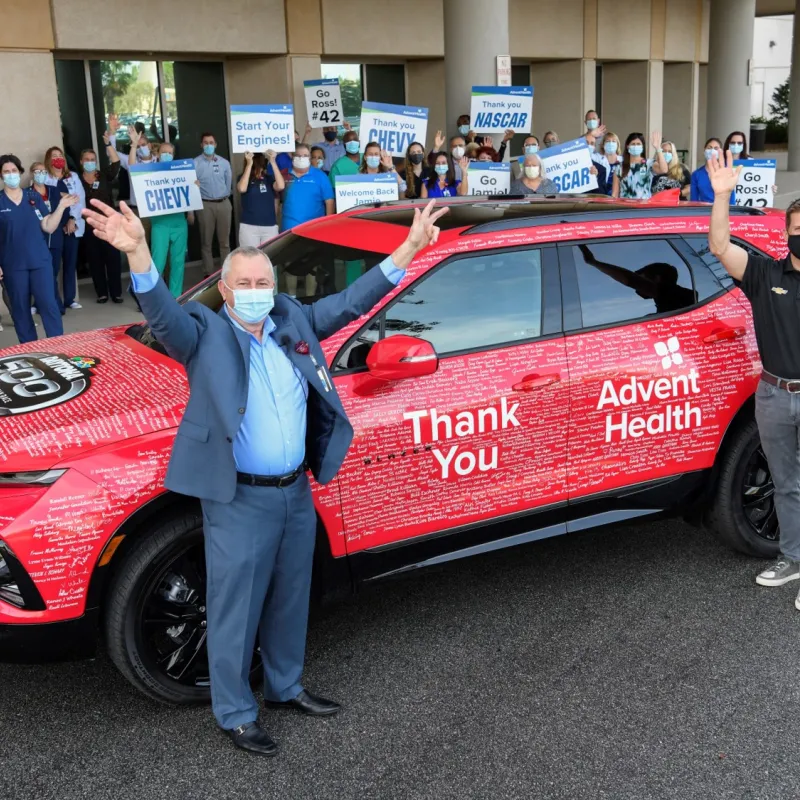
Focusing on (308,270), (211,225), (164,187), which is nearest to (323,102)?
(211,225)

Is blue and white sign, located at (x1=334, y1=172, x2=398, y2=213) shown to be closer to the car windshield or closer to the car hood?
the car windshield

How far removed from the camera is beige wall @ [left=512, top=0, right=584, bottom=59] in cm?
2062

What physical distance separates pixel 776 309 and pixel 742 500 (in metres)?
1.08

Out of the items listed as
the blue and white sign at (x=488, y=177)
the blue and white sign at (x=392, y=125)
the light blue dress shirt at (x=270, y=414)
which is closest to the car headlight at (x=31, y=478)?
the light blue dress shirt at (x=270, y=414)

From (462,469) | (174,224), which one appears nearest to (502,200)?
(462,469)

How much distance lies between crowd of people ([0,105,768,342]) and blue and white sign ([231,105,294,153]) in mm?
198

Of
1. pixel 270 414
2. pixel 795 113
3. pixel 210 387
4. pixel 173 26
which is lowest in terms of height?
pixel 270 414

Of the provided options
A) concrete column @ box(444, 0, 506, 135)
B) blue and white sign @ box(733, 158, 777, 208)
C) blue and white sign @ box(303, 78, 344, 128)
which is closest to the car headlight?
blue and white sign @ box(733, 158, 777, 208)

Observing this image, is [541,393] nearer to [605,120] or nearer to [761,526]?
[761,526]

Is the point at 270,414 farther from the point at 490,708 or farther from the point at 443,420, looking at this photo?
the point at 490,708

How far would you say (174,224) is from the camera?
1197cm

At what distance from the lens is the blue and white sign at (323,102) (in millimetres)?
13758

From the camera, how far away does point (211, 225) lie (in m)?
13.8

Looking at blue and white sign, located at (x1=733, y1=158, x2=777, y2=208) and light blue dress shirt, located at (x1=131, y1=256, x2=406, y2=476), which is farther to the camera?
blue and white sign, located at (x1=733, y1=158, x2=777, y2=208)
